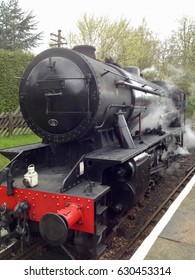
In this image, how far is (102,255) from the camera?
3.83m

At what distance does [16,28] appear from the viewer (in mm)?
24312

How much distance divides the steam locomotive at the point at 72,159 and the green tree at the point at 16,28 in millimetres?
21436

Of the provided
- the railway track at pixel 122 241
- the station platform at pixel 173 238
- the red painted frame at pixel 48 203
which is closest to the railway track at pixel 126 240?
the railway track at pixel 122 241

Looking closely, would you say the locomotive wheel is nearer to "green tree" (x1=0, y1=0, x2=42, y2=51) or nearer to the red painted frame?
the red painted frame

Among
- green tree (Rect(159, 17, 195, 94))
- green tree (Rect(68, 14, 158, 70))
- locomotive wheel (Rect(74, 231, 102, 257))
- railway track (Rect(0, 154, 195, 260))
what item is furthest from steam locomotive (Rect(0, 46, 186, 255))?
green tree (Rect(159, 17, 195, 94))

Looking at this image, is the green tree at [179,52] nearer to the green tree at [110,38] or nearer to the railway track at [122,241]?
the green tree at [110,38]

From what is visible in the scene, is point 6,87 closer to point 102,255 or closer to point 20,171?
point 20,171

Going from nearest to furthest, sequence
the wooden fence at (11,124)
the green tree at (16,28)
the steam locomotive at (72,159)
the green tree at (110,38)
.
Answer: the steam locomotive at (72,159) < the wooden fence at (11,124) < the green tree at (110,38) < the green tree at (16,28)

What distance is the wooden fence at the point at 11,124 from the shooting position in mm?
11367

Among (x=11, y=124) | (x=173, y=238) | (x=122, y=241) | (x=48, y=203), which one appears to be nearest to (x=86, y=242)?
(x=48, y=203)

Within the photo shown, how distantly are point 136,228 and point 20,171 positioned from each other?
223 cm

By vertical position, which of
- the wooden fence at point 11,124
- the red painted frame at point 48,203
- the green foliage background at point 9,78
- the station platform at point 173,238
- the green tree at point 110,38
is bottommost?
the station platform at point 173,238

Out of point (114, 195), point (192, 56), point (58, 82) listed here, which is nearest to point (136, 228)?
point (114, 195)

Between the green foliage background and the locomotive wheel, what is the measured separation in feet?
33.2
